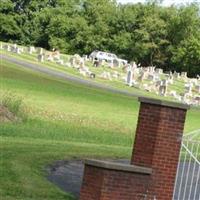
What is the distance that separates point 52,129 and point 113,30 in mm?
72617

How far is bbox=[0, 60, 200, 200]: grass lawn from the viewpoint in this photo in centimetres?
1273

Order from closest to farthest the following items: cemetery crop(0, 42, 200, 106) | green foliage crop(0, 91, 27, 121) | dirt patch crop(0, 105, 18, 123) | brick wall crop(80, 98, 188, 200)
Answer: brick wall crop(80, 98, 188, 200)
dirt patch crop(0, 105, 18, 123)
green foliage crop(0, 91, 27, 121)
cemetery crop(0, 42, 200, 106)

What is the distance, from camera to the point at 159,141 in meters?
10.9

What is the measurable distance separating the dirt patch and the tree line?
216ft

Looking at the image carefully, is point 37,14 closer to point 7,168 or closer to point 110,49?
point 110,49

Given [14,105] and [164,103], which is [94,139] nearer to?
[14,105]

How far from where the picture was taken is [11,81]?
3425 centimetres

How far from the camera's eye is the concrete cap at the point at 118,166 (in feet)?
32.6

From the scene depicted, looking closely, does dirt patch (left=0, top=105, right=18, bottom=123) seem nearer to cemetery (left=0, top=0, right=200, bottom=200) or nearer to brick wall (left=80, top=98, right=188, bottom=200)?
cemetery (left=0, top=0, right=200, bottom=200)

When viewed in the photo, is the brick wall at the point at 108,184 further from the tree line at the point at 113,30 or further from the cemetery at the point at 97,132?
the tree line at the point at 113,30

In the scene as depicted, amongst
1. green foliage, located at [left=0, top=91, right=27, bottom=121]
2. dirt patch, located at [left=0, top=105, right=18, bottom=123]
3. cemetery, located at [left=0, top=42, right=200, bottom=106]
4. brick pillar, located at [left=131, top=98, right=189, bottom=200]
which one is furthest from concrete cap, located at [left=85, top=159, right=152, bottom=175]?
cemetery, located at [left=0, top=42, right=200, bottom=106]

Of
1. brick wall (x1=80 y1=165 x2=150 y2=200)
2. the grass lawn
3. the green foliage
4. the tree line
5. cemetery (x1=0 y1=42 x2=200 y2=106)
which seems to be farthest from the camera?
the tree line

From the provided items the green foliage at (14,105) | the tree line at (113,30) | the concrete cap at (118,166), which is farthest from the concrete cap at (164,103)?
the tree line at (113,30)

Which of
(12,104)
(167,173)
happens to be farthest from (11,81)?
(167,173)
